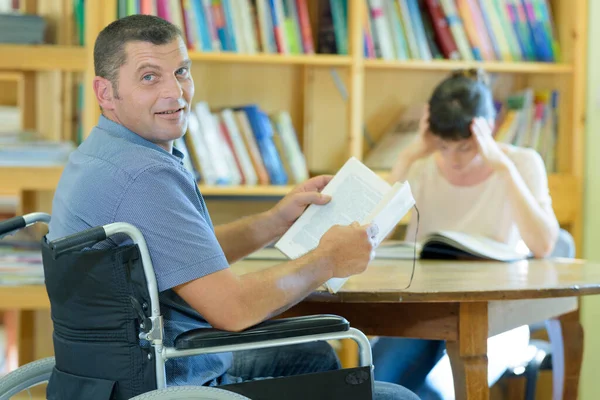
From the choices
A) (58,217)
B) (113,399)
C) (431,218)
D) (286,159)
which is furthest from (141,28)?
(286,159)

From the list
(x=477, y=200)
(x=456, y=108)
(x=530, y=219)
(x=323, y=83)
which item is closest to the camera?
(x=530, y=219)

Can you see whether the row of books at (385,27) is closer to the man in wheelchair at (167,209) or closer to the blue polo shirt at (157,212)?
the man in wheelchair at (167,209)

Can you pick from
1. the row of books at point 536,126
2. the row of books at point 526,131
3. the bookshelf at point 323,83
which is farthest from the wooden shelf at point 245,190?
the row of books at point 536,126

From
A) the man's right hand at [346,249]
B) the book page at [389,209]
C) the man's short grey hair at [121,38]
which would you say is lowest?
the man's right hand at [346,249]

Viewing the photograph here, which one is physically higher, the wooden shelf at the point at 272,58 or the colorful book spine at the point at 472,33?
the colorful book spine at the point at 472,33

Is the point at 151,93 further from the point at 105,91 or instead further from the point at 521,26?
the point at 521,26

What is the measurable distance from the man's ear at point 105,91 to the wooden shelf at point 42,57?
1.45 metres

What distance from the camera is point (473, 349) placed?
1.69 m

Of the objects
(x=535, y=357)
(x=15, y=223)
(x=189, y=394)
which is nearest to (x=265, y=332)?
(x=189, y=394)

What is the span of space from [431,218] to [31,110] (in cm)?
153

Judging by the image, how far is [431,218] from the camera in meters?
2.70

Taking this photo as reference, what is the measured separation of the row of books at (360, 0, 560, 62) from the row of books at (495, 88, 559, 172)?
16cm

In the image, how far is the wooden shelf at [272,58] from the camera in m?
2.99

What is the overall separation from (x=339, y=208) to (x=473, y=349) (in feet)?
1.27
